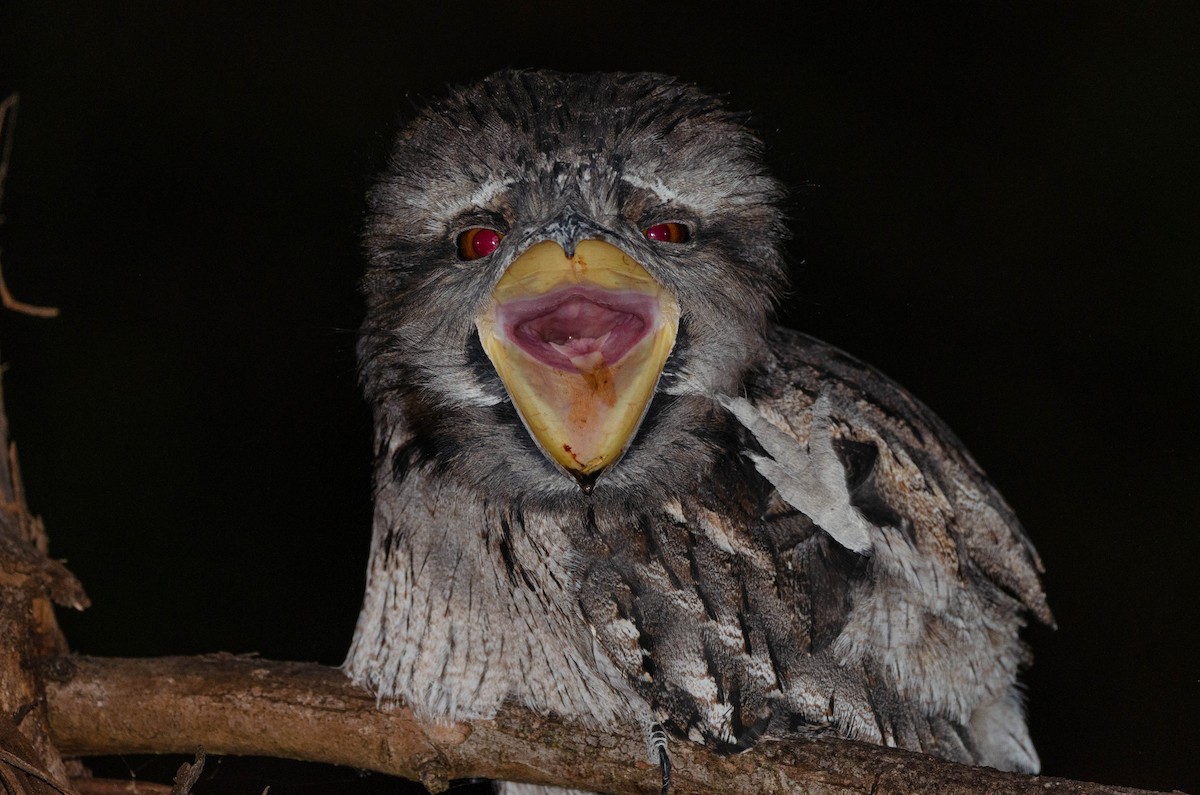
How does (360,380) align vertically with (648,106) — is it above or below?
below

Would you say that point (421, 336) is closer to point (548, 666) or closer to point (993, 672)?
point (548, 666)

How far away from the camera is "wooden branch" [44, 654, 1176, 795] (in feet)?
5.04

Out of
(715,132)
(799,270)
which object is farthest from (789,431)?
(715,132)

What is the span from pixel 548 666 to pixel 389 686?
243 millimetres

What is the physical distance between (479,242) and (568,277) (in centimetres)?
23

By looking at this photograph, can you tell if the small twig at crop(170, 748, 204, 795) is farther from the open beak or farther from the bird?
the open beak

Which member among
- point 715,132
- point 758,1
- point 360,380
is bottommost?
point 360,380

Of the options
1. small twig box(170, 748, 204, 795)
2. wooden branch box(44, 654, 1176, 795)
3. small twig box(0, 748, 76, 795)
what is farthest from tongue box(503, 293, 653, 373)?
small twig box(0, 748, 76, 795)

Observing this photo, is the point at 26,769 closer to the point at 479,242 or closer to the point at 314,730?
the point at 314,730

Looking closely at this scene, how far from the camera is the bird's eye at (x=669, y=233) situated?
1476 millimetres

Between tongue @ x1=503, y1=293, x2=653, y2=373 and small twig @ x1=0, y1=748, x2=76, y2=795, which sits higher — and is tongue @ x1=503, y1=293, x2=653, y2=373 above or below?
above

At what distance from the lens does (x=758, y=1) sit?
3.23 metres

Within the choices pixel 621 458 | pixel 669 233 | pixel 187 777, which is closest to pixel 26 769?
pixel 187 777

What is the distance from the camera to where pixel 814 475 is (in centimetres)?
163
